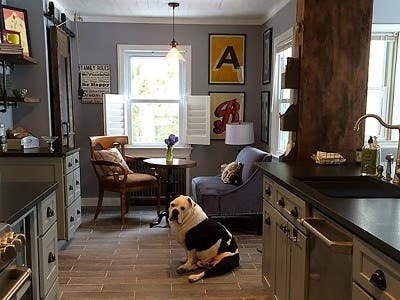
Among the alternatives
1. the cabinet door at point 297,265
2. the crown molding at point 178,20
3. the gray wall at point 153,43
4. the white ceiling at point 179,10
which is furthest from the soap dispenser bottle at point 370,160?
the crown molding at point 178,20

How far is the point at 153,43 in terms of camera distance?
208 inches

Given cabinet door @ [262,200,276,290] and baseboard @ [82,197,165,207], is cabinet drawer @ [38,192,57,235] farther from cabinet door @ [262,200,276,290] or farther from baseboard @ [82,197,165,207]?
baseboard @ [82,197,165,207]

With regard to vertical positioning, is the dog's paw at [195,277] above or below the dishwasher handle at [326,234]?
below

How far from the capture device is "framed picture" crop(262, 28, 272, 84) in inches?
193

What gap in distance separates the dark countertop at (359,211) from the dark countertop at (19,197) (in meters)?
1.26

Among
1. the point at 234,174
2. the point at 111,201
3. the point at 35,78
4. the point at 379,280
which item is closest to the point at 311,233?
the point at 379,280

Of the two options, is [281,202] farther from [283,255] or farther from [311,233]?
[311,233]

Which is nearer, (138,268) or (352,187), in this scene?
(352,187)

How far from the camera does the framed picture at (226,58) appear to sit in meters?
5.32

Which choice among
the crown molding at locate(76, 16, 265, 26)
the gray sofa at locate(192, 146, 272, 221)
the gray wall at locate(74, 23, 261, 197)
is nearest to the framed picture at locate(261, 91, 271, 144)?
the gray wall at locate(74, 23, 261, 197)

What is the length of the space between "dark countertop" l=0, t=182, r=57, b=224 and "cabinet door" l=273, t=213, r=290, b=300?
4.32ft

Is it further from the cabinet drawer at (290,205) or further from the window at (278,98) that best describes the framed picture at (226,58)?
the cabinet drawer at (290,205)

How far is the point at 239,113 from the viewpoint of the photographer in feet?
17.8

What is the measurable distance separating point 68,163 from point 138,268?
1.21 m
